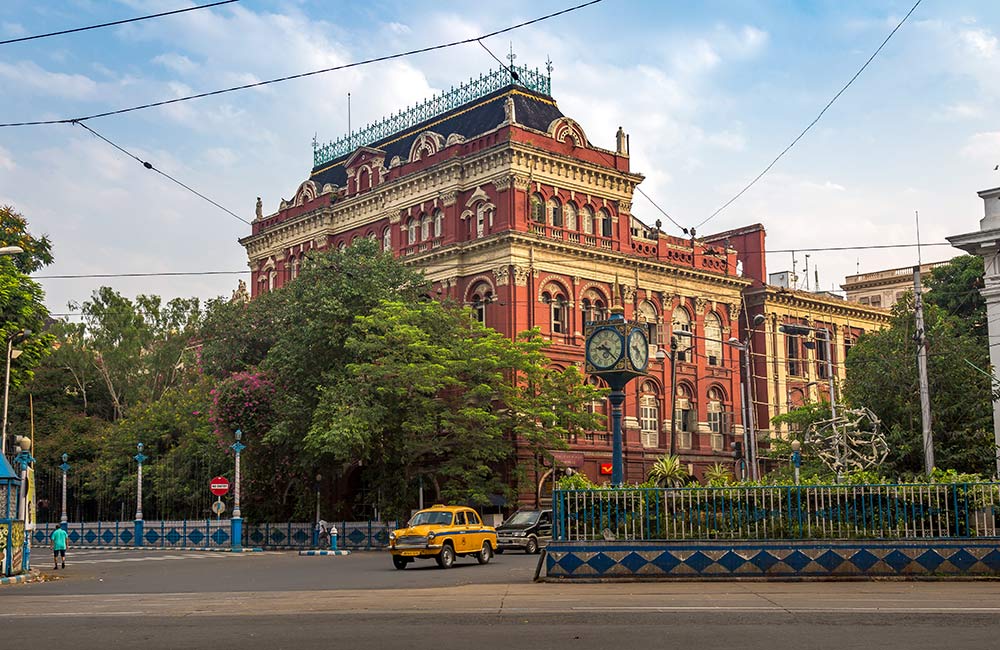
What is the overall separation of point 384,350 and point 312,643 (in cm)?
3196

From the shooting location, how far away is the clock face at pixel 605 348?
23203 millimetres

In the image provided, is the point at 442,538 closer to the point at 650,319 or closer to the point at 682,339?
the point at 650,319

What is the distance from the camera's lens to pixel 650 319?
183ft

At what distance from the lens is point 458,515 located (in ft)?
97.5

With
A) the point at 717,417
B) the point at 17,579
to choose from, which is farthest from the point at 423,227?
the point at 17,579

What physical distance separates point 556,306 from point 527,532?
16.0 meters

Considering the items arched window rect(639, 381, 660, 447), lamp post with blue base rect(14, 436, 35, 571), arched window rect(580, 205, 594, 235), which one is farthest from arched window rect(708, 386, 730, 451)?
lamp post with blue base rect(14, 436, 35, 571)

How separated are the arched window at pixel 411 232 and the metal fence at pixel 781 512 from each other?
35339 millimetres

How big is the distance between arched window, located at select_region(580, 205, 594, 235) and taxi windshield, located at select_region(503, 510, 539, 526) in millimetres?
18228

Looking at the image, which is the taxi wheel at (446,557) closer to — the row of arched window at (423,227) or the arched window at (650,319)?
the row of arched window at (423,227)

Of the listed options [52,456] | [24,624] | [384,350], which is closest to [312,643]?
[24,624]

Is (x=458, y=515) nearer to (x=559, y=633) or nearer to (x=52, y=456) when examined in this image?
(x=559, y=633)

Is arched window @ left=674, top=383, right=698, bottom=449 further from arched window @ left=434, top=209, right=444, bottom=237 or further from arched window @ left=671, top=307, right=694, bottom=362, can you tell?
arched window @ left=434, top=209, right=444, bottom=237

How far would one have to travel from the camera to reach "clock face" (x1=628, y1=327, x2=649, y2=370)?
75.9 feet
